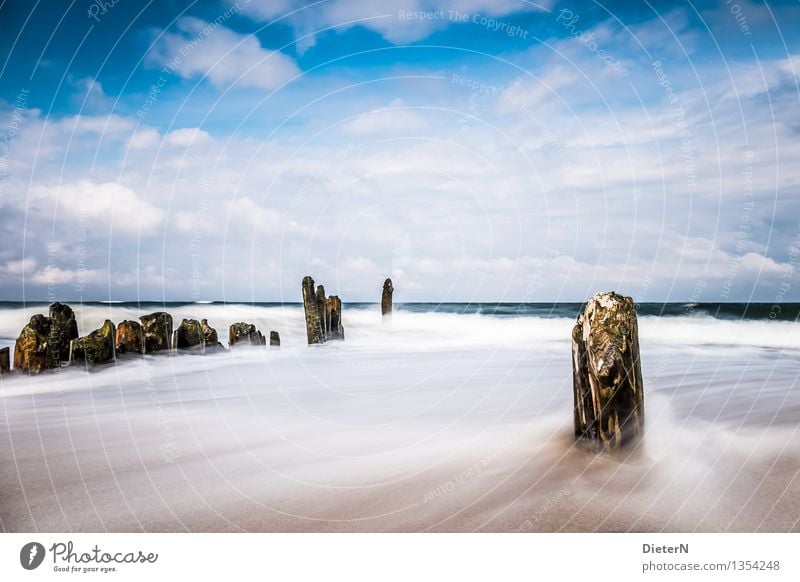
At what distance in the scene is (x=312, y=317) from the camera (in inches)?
451

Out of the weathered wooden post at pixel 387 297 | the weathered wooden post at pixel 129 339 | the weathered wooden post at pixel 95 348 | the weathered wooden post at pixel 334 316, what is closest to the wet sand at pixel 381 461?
the weathered wooden post at pixel 95 348

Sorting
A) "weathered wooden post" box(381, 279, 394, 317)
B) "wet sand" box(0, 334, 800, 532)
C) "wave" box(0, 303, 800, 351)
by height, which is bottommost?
"wet sand" box(0, 334, 800, 532)

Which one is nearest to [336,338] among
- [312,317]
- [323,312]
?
[323,312]

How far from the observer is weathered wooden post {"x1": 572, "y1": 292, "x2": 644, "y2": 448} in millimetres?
3719

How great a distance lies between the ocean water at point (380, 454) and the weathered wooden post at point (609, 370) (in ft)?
0.81

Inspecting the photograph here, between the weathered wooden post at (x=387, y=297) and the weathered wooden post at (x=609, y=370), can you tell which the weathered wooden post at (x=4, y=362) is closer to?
the weathered wooden post at (x=609, y=370)

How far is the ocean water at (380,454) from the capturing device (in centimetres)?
365

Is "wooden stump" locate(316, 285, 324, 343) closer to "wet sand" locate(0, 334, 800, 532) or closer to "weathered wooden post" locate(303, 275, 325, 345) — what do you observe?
"weathered wooden post" locate(303, 275, 325, 345)

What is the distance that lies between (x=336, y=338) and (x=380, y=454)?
7.94 metres

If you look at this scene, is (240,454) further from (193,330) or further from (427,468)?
(193,330)

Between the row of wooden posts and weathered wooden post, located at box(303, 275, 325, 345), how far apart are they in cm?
2

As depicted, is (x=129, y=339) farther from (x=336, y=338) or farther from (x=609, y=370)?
(x=609, y=370)

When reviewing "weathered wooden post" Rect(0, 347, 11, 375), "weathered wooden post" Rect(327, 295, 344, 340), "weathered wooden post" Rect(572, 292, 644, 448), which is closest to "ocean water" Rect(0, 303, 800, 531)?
"weathered wooden post" Rect(572, 292, 644, 448)
